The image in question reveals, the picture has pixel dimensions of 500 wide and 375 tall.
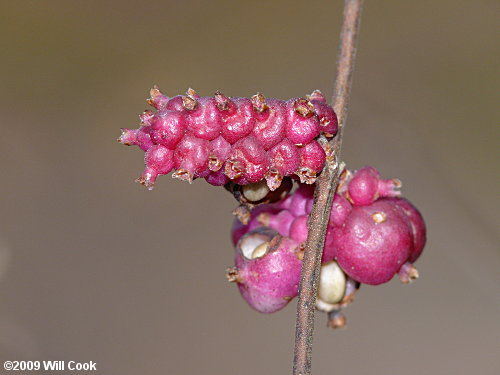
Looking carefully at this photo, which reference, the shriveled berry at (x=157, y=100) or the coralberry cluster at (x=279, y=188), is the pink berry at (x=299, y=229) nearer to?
the coralberry cluster at (x=279, y=188)

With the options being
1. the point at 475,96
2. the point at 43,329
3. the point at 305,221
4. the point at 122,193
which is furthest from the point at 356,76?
the point at 305,221

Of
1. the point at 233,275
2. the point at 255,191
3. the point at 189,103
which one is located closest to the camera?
the point at 189,103

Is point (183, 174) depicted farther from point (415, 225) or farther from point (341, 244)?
point (415, 225)

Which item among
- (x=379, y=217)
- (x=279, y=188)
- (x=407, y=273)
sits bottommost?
(x=407, y=273)

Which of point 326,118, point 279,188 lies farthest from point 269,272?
point 326,118

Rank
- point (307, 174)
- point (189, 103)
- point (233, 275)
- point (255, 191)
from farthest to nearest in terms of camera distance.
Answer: point (233, 275)
point (255, 191)
point (307, 174)
point (189, 103)

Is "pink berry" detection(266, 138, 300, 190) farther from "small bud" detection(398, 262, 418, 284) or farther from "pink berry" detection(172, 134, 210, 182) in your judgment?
"small bud" detection(398, 262, 418, 284)
